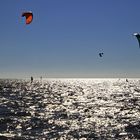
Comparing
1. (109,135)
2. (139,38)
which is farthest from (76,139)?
(139,38)

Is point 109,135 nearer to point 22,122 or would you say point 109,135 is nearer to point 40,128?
point 40,128

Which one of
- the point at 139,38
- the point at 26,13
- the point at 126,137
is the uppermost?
the point at 26,13

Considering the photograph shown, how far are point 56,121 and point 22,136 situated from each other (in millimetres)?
9543

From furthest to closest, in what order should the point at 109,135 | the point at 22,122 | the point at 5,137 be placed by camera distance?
1. the point at 22,122
2. the point at 109,135
3. the point at 5,137

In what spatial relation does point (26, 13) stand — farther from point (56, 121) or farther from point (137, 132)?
point (137, 132)

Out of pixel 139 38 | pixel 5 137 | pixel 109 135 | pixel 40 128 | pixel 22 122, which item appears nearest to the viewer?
pixel 5 137

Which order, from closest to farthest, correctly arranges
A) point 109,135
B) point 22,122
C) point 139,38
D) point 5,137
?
point 5,137, point 109,135, point 22,122, point 139,38

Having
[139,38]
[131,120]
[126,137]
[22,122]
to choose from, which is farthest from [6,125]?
[139,38]

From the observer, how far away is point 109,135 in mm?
27906

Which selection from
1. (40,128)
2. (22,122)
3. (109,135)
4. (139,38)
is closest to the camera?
(109,135)

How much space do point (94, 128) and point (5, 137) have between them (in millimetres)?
8538

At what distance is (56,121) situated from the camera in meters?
36.0

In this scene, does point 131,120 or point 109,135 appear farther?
point 131,120

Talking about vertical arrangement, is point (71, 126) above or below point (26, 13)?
below
